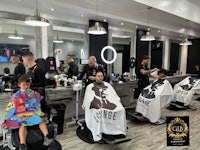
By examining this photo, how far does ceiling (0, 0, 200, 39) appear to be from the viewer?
334 centimetres

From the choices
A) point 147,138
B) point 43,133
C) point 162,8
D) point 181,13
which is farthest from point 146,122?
point 181,13

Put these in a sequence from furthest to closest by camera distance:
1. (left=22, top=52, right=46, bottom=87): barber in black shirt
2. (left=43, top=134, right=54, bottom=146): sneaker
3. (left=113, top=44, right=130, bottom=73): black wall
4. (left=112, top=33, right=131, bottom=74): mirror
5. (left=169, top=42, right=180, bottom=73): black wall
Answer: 1. (left=169, top=42, right=180, bottom=73): black wall
2. (left=113, top=44, right=130, bottom=73): black wall
3. (left=112, top=33, right=131, bottom=74): mirror
4. (left=22, top=52, right=46, bottom=87): barber in black shirt
5. (left=43, top=134, right=54, bottom=146): sneaker

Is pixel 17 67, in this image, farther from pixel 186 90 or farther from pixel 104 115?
pixel 186 90

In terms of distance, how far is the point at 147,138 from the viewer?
3010mm

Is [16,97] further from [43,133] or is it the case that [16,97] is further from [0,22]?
[0,22]

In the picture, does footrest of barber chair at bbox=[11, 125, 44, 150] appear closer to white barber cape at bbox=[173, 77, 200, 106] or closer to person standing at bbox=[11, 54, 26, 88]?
person standing at bbox=[11, 54, 26, 88]

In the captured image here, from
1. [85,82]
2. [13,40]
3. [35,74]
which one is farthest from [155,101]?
[13,40]

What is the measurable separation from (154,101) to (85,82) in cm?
154

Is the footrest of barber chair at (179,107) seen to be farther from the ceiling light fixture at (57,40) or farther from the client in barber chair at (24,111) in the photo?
the client in barber chair at (24,111)

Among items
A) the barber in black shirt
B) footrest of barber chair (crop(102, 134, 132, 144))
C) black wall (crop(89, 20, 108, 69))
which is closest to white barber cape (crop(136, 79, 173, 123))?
footrest of barber chair (crop(102, 134, 132, 144))

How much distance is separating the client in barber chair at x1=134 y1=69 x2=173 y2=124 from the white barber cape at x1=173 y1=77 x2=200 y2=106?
1.29m

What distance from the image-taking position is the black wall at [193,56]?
7.96 meters

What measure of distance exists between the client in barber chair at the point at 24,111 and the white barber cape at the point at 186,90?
12.7ft

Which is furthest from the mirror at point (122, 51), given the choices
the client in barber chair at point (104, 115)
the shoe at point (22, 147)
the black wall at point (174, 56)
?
the shoe at point (22, 147)
